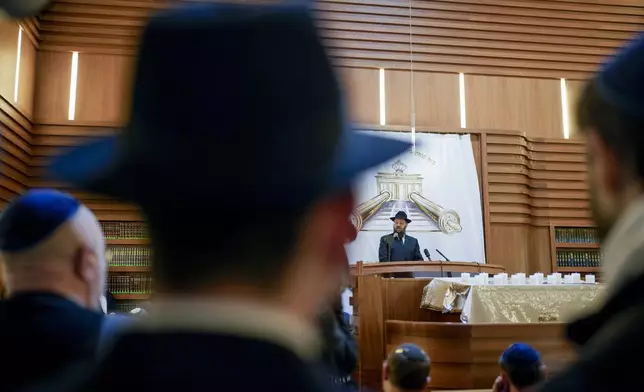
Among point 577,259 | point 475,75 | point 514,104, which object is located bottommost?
point 577,259

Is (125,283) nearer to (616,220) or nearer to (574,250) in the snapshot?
(574,250)

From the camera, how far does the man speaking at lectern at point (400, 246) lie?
24.0ft

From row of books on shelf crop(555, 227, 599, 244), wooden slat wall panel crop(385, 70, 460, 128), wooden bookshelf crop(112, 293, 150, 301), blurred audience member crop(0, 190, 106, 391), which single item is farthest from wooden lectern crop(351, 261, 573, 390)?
row of books on shelf crop(555, 227, 599, 244)

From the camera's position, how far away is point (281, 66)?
527 millimetres

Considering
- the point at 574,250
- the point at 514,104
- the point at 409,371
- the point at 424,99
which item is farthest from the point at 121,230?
the point at 574,250

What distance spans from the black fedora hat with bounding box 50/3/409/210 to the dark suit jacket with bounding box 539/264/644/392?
0.30 m

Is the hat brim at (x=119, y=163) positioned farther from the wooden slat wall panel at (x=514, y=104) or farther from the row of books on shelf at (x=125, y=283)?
the wooden slat wall panel at (x=514, y=104)

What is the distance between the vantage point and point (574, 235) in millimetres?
8812

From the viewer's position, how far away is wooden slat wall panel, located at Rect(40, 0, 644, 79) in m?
8.70

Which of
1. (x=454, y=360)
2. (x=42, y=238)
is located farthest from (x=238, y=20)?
(x=454, y=360)

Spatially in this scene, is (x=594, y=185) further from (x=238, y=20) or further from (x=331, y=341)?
(x=331, y=341)

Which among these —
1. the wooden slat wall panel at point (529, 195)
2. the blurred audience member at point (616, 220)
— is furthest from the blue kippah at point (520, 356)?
the wooden slat wall panel at point (529, 195)

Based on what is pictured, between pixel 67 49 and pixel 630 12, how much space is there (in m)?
8.48

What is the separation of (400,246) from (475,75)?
325 cm
